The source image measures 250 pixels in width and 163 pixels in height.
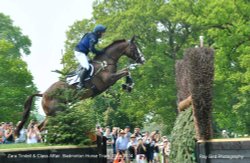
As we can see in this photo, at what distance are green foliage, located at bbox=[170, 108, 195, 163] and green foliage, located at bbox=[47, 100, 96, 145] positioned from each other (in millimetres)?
2178

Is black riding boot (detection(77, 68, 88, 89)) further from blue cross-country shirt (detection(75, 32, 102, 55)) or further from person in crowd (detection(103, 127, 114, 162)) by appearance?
person in crowd (detection(103, 127, 114, 162))

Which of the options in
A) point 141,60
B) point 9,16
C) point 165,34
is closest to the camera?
point 141,60

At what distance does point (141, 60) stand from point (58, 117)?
21.1 feet

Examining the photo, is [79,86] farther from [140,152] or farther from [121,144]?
[140,152]

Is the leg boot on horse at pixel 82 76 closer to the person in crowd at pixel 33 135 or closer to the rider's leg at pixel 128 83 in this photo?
the rider's leg at pixel 128 83

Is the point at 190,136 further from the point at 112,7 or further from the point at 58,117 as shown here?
the point at 112,7

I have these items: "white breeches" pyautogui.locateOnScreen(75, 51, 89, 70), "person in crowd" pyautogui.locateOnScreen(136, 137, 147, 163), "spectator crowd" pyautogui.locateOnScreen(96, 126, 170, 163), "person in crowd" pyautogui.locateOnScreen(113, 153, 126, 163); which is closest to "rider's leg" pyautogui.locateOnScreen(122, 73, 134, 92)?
"white breeches" pyautogui.locateOnScreen(75, 51, 89, 70)

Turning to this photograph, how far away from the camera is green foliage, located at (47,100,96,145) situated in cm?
1481

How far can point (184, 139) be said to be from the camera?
46.1ft

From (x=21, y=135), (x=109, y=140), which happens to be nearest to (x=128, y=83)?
(x=109, y=140)

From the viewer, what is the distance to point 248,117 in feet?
122

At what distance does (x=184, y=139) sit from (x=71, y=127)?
9.56 feet

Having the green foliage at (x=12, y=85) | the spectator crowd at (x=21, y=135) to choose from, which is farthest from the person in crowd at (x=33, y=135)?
the green foliage at (x=12, y=85)

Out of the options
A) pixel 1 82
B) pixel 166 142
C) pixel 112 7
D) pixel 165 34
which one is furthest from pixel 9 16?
pixel 166 142
